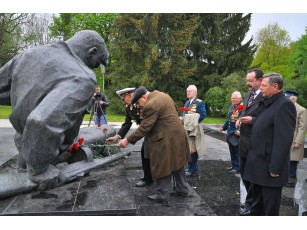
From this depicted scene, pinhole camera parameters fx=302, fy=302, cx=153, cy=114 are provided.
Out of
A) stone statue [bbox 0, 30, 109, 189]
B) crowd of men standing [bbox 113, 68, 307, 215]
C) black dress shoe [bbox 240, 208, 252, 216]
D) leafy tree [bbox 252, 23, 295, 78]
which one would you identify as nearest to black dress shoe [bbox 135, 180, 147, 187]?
crowd of men standing [bbox 113, 68, 307, 215]

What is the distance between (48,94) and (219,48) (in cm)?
2258

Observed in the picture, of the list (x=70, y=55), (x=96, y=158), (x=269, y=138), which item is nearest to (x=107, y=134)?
(x=96, y=158)

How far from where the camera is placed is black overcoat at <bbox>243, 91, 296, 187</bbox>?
2934 millimetres

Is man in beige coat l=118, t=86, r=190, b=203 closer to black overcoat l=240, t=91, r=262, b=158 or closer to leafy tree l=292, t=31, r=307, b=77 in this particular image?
black overcoat l=240, t=91, r=262, b=158

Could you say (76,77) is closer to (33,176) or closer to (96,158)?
(33,176)

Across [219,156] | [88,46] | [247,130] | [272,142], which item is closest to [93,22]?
Result: [219,156]

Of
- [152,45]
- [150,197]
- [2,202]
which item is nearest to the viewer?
[2,202]

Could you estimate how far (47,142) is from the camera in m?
2.93

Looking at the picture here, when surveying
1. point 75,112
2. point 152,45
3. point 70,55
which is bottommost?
point 75,112

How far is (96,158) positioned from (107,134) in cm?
89

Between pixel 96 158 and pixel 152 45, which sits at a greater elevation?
pixel 152 45

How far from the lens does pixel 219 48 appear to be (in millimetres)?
24141

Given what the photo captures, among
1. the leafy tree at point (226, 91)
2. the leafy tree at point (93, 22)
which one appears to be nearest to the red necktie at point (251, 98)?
the leafy tree at point (226, 91)

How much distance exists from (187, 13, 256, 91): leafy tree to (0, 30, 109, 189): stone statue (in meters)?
20.6
